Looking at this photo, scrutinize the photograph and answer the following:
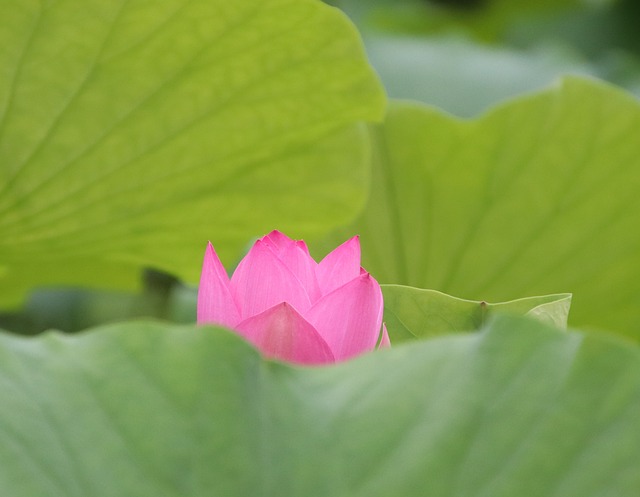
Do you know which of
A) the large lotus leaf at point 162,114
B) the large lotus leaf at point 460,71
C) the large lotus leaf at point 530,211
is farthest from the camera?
the large lotus leaf at point 460,71

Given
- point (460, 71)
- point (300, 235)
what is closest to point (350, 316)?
point (300, 235)

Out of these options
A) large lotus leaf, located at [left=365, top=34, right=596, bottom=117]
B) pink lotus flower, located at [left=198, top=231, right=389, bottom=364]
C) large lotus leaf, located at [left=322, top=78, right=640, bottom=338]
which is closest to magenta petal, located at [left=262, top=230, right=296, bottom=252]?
pink lotus flower, located at [left=198, top=231, right=389, bottom=364]

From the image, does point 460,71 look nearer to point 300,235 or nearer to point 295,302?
point 300,235

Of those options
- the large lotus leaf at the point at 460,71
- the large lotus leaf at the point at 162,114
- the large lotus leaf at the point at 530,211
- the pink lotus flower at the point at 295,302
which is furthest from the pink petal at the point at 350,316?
the large lotus leaf at the point at 460,71

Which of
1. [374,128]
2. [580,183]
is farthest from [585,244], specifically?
[374,128]

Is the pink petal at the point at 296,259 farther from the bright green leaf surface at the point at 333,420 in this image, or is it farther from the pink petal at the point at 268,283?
the bright green leaf surface at the point at 333,420

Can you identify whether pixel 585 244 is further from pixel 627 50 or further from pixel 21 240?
pixel 627 50
